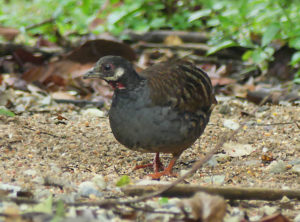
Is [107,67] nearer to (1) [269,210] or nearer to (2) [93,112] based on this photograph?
(1) [269,210]

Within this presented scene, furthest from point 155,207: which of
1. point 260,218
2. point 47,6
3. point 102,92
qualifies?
point 47,6

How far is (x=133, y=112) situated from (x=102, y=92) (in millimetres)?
2393

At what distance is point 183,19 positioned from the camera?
830 cm

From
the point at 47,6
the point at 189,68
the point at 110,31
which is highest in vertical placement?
the point at 47,6

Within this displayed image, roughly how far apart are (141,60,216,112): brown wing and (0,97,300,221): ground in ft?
1.58

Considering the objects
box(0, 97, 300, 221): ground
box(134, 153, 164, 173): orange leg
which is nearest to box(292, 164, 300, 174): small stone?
box(0, 97, 300, 221): ground

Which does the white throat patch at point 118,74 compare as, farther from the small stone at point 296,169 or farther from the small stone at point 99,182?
the small stone at point 296,169

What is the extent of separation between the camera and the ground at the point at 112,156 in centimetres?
345

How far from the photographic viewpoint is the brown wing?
388cm

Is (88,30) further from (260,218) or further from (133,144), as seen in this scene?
(260,218)

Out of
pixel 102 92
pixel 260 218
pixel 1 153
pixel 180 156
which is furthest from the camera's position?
pixel 102 92

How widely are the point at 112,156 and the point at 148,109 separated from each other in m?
0.79

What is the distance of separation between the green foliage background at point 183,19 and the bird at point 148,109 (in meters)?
2.24

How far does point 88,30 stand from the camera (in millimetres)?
8133
